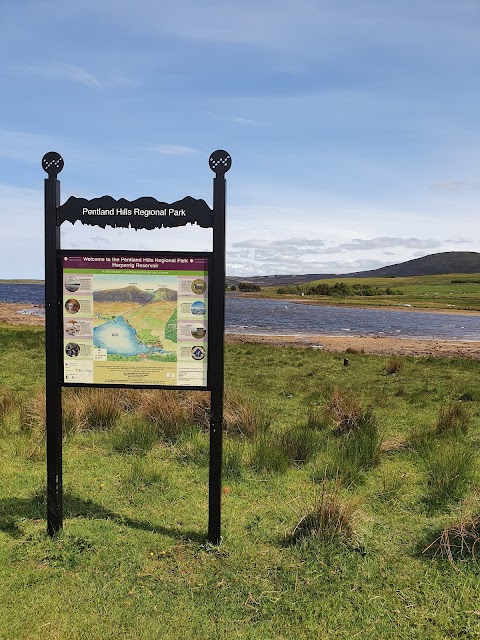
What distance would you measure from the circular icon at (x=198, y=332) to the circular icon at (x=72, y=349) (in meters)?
1.18

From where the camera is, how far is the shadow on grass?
5.18 m

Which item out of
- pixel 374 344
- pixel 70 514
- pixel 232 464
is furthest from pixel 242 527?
pixel 374 344

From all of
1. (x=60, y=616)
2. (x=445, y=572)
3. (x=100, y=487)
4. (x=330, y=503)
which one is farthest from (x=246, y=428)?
(x=60, y=616)

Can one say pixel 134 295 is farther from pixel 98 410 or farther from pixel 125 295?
pixel 98 410

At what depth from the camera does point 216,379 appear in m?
4.88

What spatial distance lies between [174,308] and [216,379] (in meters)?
0.80

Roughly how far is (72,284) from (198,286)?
4.17 feet

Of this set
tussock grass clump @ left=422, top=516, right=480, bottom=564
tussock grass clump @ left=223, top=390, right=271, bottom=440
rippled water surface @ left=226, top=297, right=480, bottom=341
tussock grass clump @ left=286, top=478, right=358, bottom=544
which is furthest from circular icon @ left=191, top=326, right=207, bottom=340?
rippled water surface @ left=226, top=297, right=480, bottom=341

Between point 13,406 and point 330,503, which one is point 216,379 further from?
point 13,406

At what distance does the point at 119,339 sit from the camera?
502 centimetres

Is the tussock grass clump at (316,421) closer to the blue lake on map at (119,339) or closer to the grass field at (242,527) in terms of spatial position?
the grass field at (242,527)

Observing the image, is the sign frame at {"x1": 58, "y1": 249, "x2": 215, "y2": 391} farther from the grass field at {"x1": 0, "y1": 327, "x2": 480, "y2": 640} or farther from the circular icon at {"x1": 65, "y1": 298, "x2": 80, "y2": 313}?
the grass field at {"x1": 0, "y1": 327, "x2": 480, "y2": 640}

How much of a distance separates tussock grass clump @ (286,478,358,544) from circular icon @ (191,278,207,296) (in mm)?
2189

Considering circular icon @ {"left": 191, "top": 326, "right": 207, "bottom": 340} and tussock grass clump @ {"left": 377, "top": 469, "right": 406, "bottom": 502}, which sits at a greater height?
circular icon @ {"left": 191, "top": 326, "right": 207, "bottom": 340}
